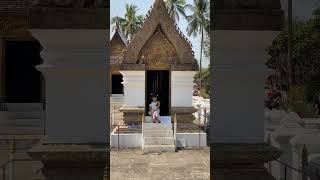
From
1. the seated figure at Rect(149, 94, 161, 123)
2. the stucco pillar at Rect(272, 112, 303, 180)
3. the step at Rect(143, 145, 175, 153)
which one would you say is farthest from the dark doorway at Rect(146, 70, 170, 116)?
the stucco pillar at Rect(272, 112, 303, 180)

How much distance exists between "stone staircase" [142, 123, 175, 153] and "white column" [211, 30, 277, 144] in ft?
15.8

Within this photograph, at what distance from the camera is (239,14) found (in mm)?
2396

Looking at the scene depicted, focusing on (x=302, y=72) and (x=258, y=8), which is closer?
(x=258, y=8)

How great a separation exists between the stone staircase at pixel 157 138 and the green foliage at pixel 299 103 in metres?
3.66

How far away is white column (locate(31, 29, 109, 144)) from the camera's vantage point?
7.88 feet

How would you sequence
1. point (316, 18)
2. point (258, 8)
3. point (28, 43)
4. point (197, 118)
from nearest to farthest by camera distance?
point (258, 8) → point (316, 18) → point (28, 43) → point (197, 118)

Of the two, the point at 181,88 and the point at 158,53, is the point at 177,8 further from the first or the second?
the point at 181,88

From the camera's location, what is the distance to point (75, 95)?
7.89 feet

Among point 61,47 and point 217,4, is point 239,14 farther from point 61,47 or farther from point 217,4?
point 61,47

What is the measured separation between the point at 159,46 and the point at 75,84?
6225 millimetres

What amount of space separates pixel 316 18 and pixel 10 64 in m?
3.74

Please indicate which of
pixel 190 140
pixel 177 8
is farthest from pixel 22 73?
pixel 190 140

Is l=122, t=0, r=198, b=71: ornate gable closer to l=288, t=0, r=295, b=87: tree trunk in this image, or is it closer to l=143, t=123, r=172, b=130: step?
l=143, t=123, r=172, b=130: step

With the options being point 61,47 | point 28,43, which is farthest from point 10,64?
point 61,47
